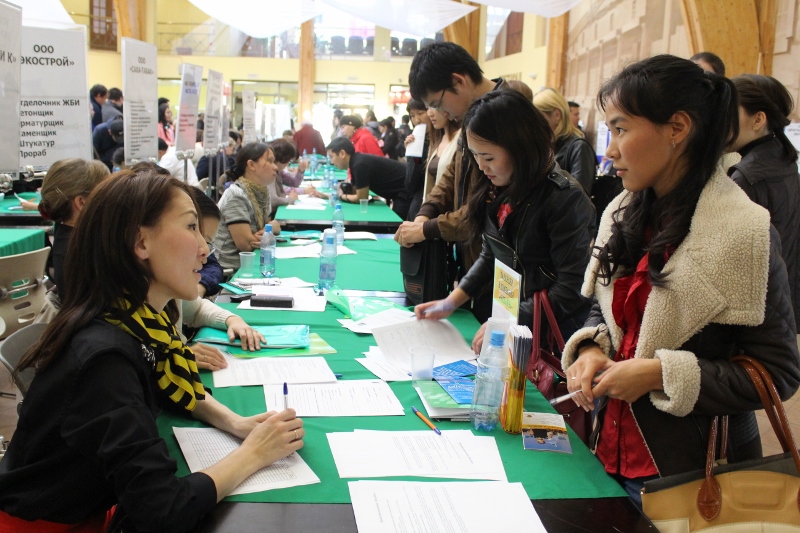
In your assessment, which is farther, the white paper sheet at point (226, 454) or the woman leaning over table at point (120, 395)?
the white paper sheet at point (226, 454)

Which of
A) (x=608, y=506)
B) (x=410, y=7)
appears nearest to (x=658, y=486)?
(x=608, y=506)

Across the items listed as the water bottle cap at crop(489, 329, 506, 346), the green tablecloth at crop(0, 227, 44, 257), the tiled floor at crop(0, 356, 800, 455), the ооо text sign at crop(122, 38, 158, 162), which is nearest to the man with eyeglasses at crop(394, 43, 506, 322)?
the water bottle cap at crop(489, 329, 506, 346)

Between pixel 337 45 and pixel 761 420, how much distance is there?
16578 mm

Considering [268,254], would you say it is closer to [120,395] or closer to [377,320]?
[377,320]

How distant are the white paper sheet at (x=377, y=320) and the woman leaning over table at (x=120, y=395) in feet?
2.76

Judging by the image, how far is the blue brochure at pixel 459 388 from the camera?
1610mm

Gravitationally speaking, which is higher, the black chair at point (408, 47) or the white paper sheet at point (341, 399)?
the black chair at point (408, 47)

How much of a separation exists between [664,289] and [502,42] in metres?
14.0

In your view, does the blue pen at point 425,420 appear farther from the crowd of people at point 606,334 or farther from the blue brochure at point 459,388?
the crowd of people at point 606,334

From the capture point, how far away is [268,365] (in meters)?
1.87

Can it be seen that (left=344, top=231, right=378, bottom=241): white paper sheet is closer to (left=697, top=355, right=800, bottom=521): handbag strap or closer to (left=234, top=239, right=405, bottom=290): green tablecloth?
(left=234, top=239, right=405, bottom=290): green tablecloth

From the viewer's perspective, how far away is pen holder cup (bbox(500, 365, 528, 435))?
1.44m

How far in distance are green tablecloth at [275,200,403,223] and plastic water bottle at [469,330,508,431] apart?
139 inches

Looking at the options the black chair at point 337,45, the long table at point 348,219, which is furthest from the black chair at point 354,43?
the long table at point 348,219
